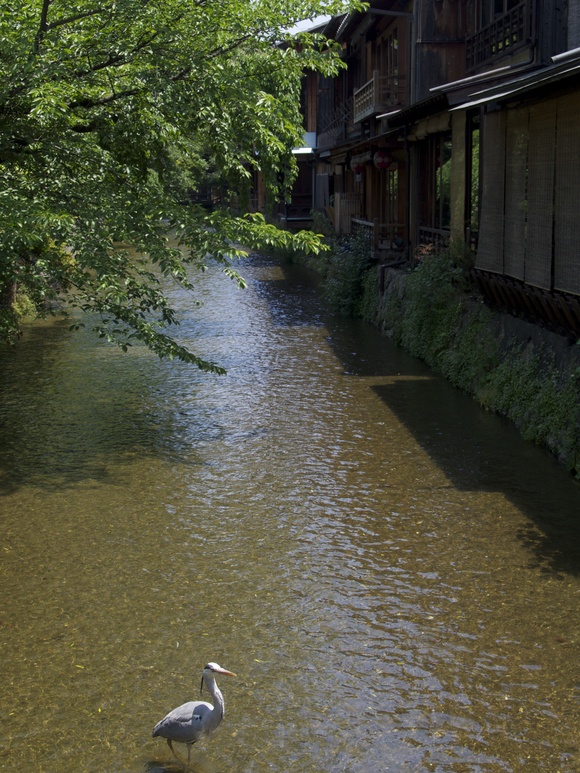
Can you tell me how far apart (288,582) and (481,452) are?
440 cm

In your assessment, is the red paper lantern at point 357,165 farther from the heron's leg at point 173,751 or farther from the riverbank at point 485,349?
the heron's leg at point 173,751

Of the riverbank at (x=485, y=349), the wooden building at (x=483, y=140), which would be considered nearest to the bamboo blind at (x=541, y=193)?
the wooden building at (x=483, y=140)

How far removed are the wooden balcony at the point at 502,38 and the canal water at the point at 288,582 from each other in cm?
677

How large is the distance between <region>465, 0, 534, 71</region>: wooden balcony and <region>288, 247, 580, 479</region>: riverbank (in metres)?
4.18

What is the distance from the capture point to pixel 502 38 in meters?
18.3

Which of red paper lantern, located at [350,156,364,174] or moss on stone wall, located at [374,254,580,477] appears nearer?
moss on stone wall, located at [374,254,580,477]

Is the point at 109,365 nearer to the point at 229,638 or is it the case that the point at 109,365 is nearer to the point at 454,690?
the point at 229,638

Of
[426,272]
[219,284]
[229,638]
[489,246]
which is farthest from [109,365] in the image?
[219,284]

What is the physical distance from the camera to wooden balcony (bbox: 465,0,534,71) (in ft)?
53.8

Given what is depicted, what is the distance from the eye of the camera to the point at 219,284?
31594 mm

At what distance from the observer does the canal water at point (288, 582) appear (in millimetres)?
5797

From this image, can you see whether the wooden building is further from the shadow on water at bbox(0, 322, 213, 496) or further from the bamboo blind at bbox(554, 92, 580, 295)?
the shadow on water at bbox(0, 322, 213, 496)

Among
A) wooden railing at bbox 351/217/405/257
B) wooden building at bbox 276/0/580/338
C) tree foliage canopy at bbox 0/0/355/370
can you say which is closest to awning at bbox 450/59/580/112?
wooden building at bbox 276/0/580/338

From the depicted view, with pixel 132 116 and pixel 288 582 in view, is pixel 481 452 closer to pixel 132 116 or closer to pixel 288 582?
pixel 288 582
